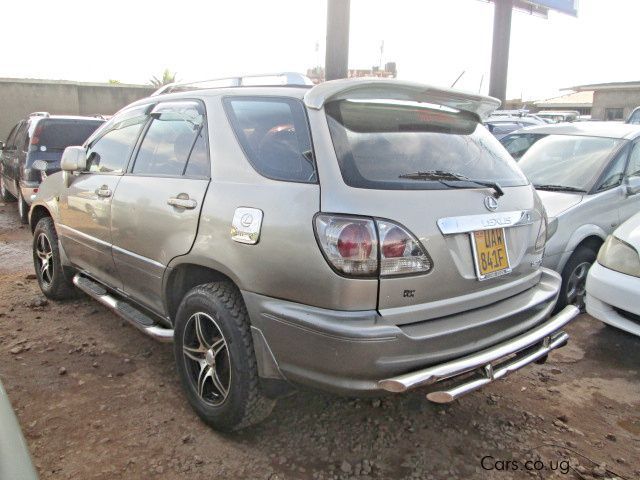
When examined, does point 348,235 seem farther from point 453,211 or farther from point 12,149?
point 12,149

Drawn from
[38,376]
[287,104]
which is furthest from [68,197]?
[287,104]

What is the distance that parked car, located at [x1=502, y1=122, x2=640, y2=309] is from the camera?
439 cm

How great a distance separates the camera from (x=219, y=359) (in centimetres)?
265

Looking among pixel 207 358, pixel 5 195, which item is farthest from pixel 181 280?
pixel 5 195

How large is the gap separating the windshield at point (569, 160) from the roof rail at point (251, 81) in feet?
10.1

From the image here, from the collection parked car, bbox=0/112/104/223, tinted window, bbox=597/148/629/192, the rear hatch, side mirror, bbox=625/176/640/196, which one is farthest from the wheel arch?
parked car, bbox=0/112/104/223

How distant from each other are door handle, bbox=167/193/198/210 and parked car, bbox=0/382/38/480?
1377 mm

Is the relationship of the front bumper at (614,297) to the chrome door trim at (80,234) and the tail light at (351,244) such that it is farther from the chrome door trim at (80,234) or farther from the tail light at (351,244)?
the chrome door trim at (80,234)

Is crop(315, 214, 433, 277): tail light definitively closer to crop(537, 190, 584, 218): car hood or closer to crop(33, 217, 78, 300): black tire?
crop(537, 190, 584, 218): car hood

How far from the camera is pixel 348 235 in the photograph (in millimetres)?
2092

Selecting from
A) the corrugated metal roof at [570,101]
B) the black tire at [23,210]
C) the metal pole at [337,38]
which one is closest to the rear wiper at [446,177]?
the black tire at [23,210]

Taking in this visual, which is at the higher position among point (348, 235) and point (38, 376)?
point (348, 235)

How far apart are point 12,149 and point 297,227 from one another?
30.2 ft

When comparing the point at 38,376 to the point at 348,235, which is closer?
the point at 348,235
